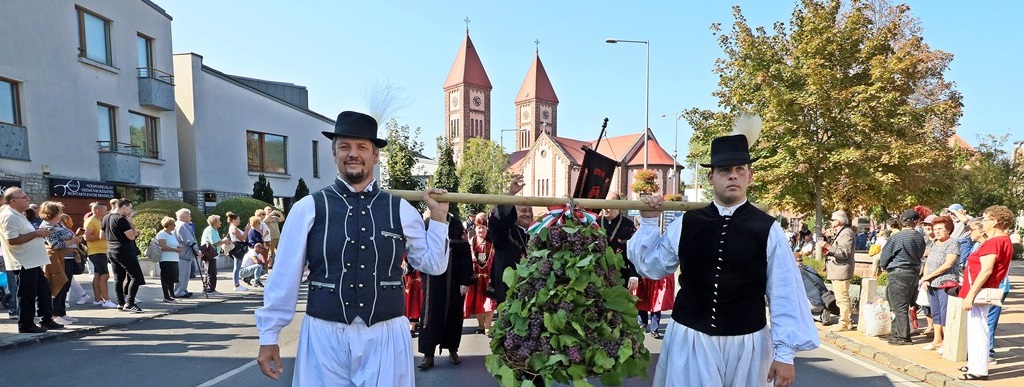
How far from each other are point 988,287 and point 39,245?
1053 centimetres

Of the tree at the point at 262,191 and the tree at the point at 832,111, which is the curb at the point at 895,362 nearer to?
the tree at the point at 832,111

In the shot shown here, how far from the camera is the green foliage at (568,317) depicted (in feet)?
8.91

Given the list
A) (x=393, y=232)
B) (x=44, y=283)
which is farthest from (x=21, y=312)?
(x=393, y=232)

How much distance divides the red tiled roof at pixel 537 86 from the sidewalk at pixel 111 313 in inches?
2915

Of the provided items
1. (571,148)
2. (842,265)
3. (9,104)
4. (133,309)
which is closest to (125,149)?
(9,104)

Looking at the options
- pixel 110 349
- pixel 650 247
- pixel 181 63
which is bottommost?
pixel 110 349

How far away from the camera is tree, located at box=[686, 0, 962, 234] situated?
38.1ft

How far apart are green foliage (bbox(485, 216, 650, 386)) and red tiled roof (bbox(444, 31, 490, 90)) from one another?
74.9 meters

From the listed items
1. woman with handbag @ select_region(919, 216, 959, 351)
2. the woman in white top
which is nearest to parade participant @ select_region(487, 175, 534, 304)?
woman with handbag @ select_region(919, 216, 959, 351)

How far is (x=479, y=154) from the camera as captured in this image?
176 ft

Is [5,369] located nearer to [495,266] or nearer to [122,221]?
[122,221]

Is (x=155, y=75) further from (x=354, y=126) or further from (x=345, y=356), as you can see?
(x=345, y=356)

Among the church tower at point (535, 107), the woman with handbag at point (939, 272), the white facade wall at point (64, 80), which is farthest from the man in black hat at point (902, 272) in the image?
the church tower at point (535, 107)

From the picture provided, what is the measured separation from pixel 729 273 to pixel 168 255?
32.0ft
